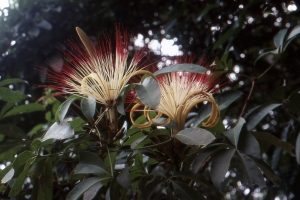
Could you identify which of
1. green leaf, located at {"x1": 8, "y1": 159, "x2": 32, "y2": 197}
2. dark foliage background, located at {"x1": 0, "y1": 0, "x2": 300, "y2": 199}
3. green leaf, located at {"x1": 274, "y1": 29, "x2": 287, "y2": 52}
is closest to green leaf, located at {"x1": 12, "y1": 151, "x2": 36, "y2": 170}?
green leaf, located at {"x1": 8, "y1": 159, "x2": 32, "y2": 197}

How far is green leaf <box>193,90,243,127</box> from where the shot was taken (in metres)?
1.01

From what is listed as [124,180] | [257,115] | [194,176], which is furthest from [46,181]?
[257,115]

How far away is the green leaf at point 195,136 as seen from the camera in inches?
30.8

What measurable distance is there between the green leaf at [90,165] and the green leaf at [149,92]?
17cm

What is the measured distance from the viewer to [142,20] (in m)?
2.04

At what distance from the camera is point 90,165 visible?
847 millimetres

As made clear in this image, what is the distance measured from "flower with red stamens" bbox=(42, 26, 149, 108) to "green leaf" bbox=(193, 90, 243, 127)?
0.20 metres

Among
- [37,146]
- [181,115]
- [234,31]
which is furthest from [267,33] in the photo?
[37,146]

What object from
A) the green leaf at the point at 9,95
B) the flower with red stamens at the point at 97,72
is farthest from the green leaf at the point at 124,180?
the green leaf at the point at 9,95

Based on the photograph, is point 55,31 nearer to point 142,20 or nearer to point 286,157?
point 142,20

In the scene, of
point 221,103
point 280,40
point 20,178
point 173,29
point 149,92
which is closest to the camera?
point 149,92

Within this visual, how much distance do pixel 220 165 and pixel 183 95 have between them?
0.18 metres

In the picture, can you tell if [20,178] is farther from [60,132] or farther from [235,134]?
[235,134]

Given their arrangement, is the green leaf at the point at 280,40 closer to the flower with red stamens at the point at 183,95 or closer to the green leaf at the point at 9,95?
the flower with red stamens at the point at 183,95
